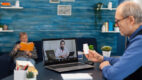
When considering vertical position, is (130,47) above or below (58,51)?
above

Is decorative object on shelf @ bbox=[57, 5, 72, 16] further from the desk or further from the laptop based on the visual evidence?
the desk

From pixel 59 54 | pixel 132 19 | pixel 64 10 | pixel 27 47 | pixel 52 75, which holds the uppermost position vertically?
pixel 64 10

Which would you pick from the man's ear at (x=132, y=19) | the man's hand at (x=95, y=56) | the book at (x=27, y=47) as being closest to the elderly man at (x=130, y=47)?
the man's ear at (x=132, y=19)

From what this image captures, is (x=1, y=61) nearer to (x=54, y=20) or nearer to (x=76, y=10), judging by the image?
(x=54, y=20)

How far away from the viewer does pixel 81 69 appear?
2.16m

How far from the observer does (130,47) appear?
1590 millimetres

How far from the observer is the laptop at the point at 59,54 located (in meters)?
2.29

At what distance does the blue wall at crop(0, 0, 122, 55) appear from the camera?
205 inches

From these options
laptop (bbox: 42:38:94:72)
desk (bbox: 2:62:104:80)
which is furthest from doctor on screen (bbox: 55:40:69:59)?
desk (bbox: 2:62:104:80)

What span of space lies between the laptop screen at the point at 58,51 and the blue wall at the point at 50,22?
292 cm

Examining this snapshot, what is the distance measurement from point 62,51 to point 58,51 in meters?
0.05

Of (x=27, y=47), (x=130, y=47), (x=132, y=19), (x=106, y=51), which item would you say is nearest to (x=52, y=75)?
(x=130, y=47)

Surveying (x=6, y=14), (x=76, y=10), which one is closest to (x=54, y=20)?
(x=76, y=10)

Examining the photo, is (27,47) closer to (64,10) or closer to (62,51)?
(64,10)
